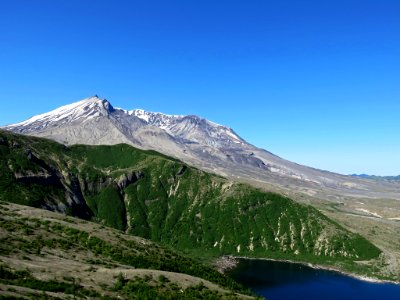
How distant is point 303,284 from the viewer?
170 meters

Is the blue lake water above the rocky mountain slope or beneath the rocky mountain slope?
beneath

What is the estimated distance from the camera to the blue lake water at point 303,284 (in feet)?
513

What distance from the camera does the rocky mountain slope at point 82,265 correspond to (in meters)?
49.3

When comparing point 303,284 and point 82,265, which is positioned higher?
point 82,265

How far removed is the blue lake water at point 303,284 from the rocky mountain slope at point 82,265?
6892 cm

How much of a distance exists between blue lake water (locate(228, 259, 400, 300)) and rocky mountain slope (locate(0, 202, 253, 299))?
68.9m

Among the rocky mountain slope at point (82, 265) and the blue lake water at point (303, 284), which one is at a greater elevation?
the rocky mountain slope at point (82, 265)

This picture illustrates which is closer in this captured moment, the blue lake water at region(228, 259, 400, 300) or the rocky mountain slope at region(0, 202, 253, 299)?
the rocky mountain slope at region(0, 202, 253, 299)

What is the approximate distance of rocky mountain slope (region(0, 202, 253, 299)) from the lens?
4931 centimetres

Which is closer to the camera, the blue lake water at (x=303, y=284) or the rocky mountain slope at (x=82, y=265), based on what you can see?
the rocky mountain slope at (x=82, y=265)

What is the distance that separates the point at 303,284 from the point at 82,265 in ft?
425

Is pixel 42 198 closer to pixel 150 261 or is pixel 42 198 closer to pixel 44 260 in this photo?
pixel 150 261

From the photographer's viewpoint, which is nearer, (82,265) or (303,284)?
(82,265)

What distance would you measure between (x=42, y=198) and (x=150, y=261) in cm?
10854
